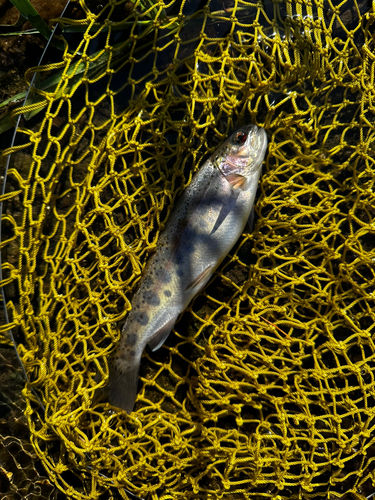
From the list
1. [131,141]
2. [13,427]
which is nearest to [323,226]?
[131,141]

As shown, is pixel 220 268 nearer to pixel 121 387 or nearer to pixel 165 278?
pixel 165 278

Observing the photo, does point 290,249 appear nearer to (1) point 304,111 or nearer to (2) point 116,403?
(1) point 304,111

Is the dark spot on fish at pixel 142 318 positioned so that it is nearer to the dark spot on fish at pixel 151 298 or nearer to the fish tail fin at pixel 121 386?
the dark spot on fish at pixel 151 298

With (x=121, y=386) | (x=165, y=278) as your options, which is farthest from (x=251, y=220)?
(x=121, y=386)

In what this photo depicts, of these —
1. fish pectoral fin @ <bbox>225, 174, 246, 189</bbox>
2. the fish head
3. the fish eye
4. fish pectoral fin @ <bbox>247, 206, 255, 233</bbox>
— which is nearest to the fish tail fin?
fish pectoral fin @ <bbox>247, 206, 255, 233</bbox>

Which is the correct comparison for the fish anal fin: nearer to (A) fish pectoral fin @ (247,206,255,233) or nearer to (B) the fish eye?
(A) fish pectoral fin @ (247,206,255,233)

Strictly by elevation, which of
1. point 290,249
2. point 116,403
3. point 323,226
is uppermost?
point 323,226
